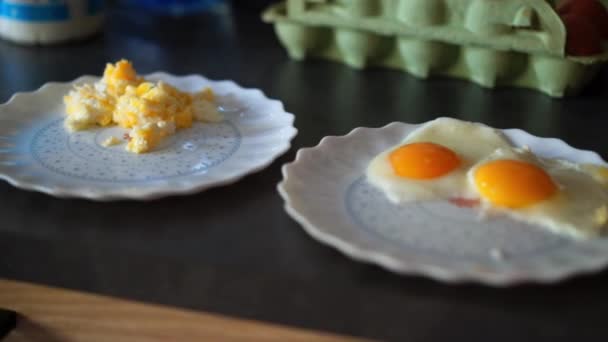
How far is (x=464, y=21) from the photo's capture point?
3.60 feet

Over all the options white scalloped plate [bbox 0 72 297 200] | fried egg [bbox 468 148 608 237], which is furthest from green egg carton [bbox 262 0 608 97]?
fried egg [bbox 468 148 608 237]

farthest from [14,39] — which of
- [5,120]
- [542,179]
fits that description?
[542,179]

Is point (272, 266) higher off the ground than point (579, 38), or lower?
lower

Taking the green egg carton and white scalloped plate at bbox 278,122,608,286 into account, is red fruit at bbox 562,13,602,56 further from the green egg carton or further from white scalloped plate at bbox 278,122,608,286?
white scalloped plate at bbox 278,122,608,286

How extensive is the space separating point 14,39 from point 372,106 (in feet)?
2.24

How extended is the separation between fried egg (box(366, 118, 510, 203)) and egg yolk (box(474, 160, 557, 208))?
0.02 meters

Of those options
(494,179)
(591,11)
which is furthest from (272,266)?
(591,11)

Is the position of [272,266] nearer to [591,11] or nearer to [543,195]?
[543,195]

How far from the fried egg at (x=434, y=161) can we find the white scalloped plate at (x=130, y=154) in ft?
0.48

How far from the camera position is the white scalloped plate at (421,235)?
67 centimetres

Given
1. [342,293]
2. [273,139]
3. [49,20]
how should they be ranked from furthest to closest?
[49,20], [273,139], [342,293]

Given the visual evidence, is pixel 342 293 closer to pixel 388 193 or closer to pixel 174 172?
pixel 388 193

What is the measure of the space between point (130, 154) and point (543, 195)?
19.3 inches

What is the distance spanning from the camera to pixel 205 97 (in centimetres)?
105
